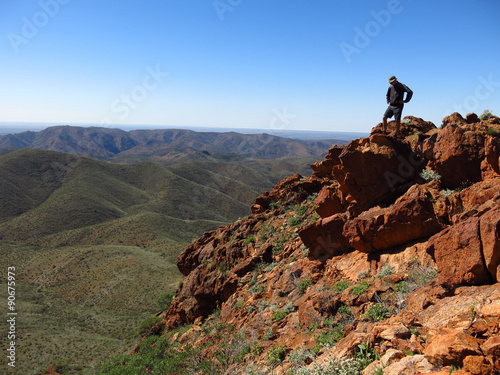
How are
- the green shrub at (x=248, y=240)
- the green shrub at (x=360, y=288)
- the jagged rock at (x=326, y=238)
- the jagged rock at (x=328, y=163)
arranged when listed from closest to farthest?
1. the green shrub at (x=360, y=288)
2. the jagged rock at (x=326, y=238)
3. the jagged rock at (x=328, y=163)
4. the green shrub at (x=248, y=240)

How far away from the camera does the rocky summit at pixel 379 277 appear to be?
5.70 m

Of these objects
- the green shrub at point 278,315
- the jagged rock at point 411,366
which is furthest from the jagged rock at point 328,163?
the jagged rock at point 411,366

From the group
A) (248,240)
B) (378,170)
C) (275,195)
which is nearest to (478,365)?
(378,170)

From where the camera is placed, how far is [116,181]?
398 ft

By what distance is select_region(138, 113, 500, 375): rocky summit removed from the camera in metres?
5.70

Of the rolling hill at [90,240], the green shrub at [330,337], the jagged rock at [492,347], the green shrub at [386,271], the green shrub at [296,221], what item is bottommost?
the rolling hill at [90,240]

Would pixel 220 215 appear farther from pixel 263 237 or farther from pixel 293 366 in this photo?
pixel 293 366

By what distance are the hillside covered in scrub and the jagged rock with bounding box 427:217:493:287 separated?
25 mm

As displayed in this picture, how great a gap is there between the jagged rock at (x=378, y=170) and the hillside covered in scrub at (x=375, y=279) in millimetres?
41

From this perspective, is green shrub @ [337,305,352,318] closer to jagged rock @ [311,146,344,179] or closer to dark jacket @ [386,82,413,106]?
dark jacket @ [386,82,413,106]

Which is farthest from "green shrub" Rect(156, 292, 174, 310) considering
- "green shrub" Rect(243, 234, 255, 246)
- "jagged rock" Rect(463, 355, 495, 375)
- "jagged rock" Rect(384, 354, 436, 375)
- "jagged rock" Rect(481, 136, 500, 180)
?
"jagged rock" Rect(463, 355, 495, 375)

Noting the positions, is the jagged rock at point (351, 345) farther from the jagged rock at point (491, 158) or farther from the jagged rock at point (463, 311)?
the jagged rock at point (491, 158)

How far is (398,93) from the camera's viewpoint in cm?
1188

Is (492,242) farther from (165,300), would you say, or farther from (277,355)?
(165,300)
